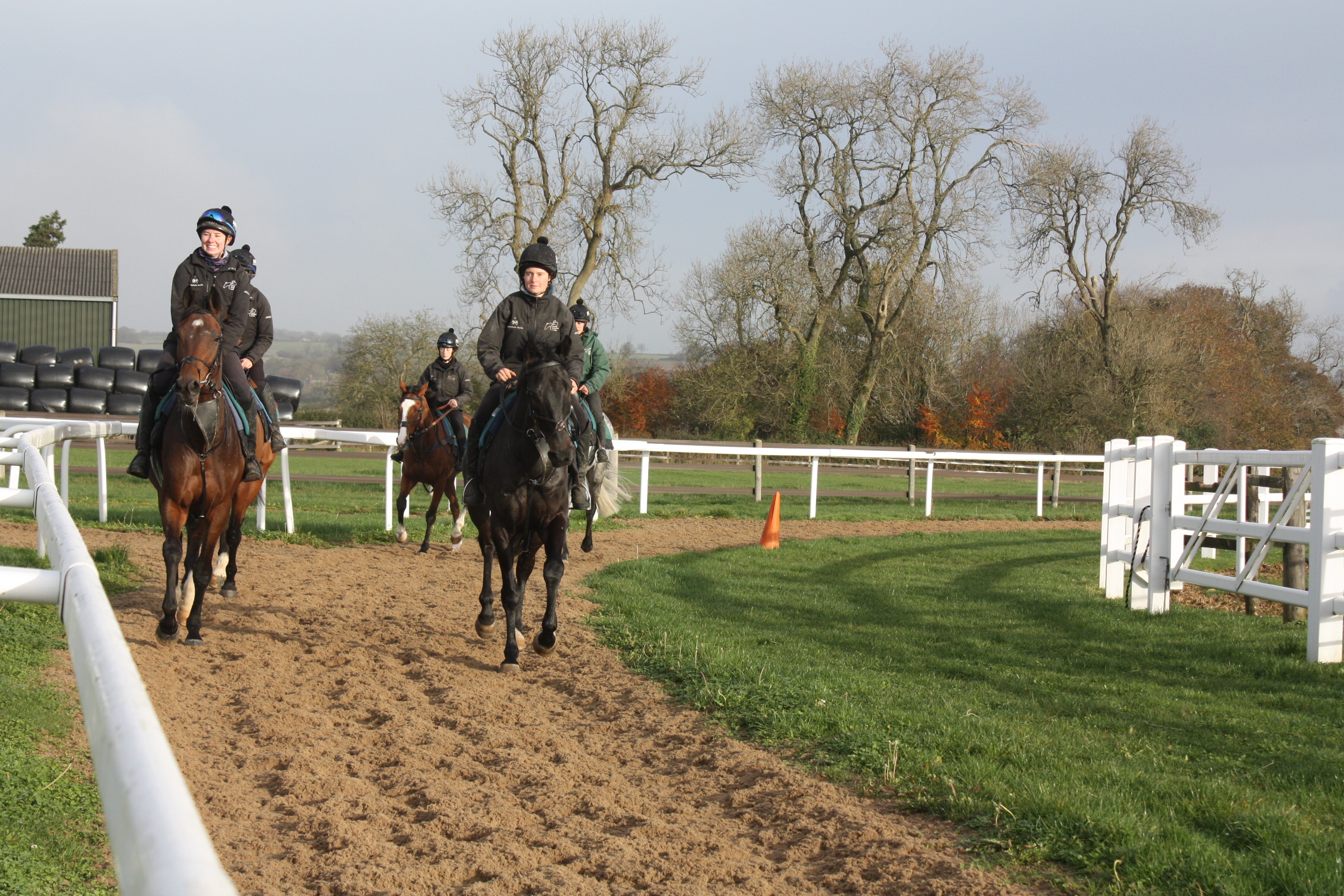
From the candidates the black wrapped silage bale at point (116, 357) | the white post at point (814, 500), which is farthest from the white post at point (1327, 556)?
the black wrapped silage bale at point (116, 357)

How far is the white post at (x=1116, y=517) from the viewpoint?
9.85 metres

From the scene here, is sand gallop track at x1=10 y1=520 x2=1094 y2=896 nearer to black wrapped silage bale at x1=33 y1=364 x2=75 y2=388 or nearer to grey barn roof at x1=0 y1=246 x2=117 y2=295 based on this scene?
black wrapped silage bale at x1=33 y1=364 x2=75 y2=388

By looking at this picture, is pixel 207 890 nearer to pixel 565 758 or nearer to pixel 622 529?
pixel 565 758

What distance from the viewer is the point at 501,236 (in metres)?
34.2

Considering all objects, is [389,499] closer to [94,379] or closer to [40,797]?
[40,797]

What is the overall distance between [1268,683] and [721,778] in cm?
384

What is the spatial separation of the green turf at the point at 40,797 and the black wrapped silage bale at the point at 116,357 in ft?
97.9

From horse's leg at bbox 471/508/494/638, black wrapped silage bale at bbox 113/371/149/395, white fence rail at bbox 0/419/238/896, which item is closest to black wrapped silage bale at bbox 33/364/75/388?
black wrapped silage bale at bbox 113/371/149/395

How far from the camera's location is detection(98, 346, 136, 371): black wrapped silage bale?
32312mm

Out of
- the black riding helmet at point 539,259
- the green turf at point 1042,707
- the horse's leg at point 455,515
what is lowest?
the green turf at point 1042,707

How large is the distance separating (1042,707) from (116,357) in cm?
3364

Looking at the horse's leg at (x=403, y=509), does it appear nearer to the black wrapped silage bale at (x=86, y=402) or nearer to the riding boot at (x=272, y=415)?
the riding boot at (x=272, y=415)

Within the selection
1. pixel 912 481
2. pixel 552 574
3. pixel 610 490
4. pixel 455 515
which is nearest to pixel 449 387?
pixel 455 515

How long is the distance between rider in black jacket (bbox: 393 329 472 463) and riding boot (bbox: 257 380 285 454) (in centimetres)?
326
